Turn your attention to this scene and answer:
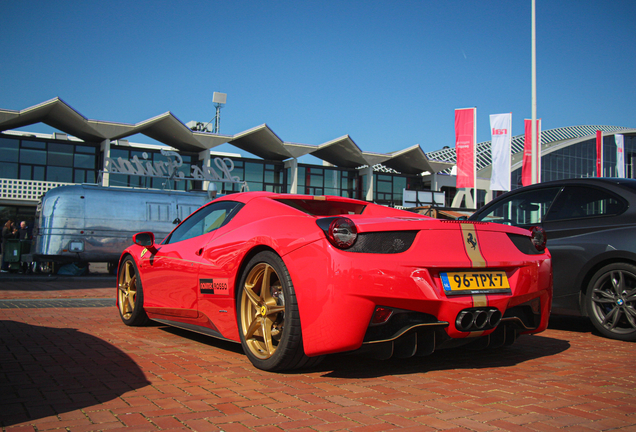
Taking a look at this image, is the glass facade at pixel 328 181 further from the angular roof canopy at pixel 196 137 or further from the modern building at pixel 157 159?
the angular roof canopy at pixel 196 137

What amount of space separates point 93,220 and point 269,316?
13441 millimetres

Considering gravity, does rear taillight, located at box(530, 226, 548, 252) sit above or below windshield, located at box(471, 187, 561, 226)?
below

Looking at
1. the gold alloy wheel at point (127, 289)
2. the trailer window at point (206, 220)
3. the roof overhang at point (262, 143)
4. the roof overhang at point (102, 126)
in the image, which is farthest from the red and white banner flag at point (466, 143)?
the trailer window at point (206, 220)

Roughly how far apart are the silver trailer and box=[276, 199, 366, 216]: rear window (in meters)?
10.9

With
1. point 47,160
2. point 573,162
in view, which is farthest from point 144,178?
point 573,162

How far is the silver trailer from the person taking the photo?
1512 centimetres

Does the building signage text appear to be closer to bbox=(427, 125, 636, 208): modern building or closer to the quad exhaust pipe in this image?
the quad exhaust pipe

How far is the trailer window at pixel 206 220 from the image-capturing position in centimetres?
435

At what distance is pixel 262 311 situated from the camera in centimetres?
359

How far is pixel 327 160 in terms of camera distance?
35938 mm

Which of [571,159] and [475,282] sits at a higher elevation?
[571,159]

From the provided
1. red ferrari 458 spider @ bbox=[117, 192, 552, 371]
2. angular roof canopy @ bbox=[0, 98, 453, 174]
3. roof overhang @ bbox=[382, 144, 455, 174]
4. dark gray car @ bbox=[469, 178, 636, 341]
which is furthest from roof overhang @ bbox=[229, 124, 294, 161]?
red ferrari 458 spider @ bbox=[117, 192, 552, 371]

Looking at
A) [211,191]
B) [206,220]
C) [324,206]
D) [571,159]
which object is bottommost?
[206,220]

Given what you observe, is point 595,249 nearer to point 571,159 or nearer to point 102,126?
point 102,126
